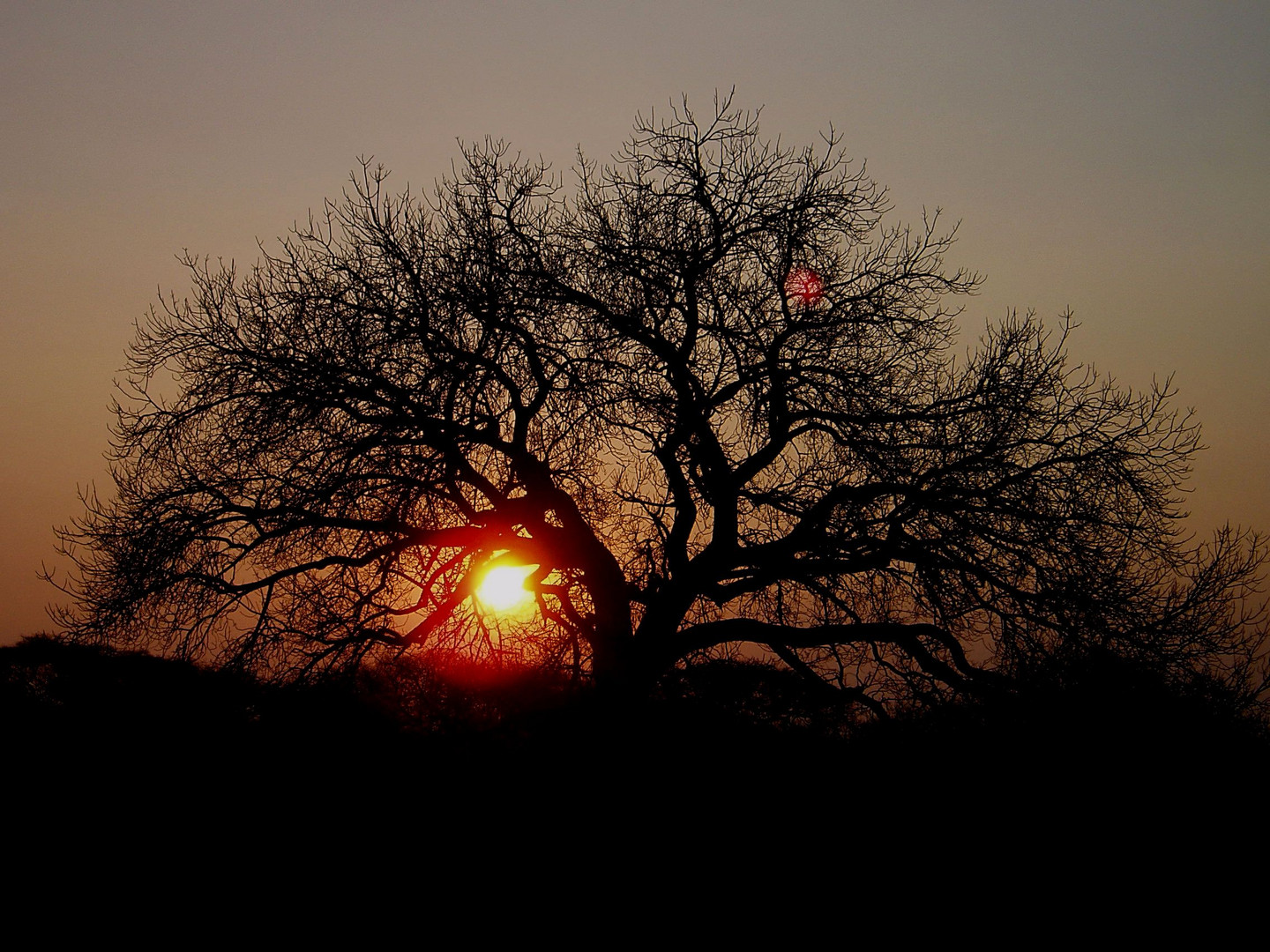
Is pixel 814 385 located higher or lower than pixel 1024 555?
higher

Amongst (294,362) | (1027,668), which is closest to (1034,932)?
(1027,668)

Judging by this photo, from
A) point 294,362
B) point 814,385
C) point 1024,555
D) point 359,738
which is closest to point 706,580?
point 814,385

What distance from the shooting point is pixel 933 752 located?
434 inches

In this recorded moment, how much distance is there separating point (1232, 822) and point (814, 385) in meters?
5.81

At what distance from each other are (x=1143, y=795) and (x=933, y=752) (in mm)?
2054

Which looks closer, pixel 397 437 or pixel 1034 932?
pixel 1034 932

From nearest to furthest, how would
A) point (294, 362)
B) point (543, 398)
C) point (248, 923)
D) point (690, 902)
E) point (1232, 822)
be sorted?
point (248, 923) < point (690, 902) < point (1232, 822) < point (294, 362) < point (543, 398)

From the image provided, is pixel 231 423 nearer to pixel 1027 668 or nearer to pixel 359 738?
pixel 359 738

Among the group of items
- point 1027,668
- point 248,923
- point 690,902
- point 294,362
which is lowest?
point 248,923

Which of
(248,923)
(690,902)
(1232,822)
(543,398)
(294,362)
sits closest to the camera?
(248,923)

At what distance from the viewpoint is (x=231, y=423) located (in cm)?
1107

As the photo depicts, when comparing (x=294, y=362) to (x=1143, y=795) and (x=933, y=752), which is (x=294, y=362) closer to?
(x=933, y=752)

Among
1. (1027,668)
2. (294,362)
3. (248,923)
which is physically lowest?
(248,923)

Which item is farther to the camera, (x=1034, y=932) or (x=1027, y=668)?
(x=1027, y=668)
